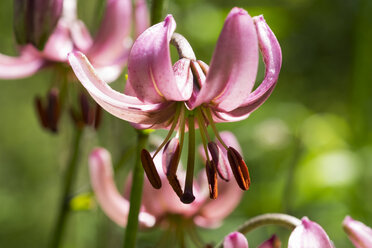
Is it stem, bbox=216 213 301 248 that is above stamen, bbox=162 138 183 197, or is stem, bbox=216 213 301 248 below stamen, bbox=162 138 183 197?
below

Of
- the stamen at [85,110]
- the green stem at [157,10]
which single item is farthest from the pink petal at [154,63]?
the stamen at [85,110]

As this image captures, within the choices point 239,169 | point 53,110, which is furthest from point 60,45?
point 239,169

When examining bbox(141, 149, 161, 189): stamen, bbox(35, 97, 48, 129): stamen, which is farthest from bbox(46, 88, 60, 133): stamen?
bbox(141, 149, 161, 189): stamen

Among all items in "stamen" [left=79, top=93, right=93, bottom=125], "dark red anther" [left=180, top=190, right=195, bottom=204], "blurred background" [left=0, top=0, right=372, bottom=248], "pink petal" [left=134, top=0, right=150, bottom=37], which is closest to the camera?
"dark red anther" [left=180, top=190, right=195, bottom=204]

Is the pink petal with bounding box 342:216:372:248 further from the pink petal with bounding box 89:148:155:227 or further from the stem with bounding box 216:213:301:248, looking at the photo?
the pink petal with bounding box 89:148:155:227

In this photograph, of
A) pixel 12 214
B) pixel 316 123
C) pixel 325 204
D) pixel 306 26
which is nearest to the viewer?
pixel 325 204

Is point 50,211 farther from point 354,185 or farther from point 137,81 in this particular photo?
point 137,81

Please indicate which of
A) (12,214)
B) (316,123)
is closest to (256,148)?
(316,123)
